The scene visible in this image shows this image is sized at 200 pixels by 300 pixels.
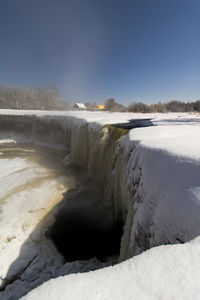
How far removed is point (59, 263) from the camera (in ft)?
11.2

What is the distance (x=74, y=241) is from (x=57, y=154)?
902 cm

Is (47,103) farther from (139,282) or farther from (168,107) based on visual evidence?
(139,282)

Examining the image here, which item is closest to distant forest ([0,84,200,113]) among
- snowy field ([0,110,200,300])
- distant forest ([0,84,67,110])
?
distant forest ([0,84,67,110])

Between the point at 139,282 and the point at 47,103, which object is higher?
the point at 47,103

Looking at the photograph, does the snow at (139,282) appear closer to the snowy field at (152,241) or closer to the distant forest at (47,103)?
the snowy field at (152,241)

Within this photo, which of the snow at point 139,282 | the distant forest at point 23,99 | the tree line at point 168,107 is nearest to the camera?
the snow at point 139,282

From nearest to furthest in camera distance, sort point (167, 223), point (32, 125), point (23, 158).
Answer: point (167, 223) < point (23, 158) < point (32, 125)

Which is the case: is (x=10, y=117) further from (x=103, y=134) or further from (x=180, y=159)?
(x=180, y=159)

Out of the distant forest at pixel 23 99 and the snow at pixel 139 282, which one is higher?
the distant forest at pixel 23 99

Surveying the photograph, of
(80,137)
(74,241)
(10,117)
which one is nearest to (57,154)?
(80,137)

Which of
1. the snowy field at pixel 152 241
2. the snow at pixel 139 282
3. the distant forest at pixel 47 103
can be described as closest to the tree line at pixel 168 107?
the distant forest at pixel 47 103

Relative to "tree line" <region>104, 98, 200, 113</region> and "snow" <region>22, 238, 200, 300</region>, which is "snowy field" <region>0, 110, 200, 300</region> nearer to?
"snow" <region>22, 238, 200, 300</region>

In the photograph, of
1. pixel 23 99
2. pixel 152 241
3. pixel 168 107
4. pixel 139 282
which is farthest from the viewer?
pixel 23 99

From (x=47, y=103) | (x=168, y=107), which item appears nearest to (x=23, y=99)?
(x=47, y=103)
